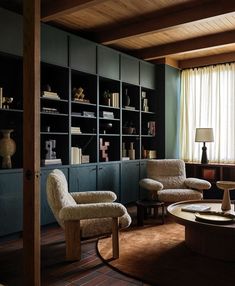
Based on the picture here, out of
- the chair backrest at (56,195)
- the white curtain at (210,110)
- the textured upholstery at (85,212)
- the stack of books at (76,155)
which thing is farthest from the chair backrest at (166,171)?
the chair backrest at (56,195)

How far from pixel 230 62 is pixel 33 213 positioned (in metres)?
4.89

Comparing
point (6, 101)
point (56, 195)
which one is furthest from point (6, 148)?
point (56, 195)

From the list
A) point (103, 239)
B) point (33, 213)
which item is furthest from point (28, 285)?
point (103, 239)

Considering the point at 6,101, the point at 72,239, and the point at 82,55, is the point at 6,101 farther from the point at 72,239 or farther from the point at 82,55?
the point at 72,239

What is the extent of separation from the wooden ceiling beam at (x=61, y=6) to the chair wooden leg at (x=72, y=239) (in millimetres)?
2357

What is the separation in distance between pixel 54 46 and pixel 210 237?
116 inches

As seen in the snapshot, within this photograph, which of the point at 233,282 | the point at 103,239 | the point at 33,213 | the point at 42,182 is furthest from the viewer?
the point at 42,182

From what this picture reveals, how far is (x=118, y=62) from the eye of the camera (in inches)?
201

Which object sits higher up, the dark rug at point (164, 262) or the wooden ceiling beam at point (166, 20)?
the wooden ceiling beam at point (166, 20)

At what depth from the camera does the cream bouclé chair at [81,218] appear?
9.47 feet

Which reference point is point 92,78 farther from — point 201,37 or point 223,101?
point 223,101

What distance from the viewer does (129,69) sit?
5367mm

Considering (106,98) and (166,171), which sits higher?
(106,98)

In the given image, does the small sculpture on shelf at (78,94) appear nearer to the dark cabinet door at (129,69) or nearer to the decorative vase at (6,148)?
the dark cabinet door at (129,69)
